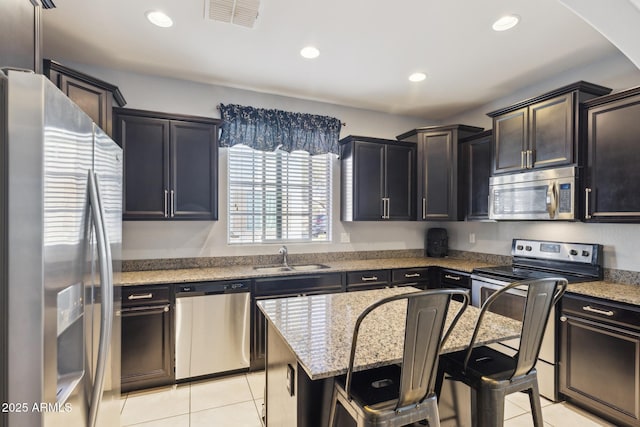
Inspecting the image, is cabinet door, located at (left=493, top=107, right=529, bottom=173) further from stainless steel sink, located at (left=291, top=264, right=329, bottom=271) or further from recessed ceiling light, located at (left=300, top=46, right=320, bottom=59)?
stainless steel sink, located at (left=291, top=264, right=329, bottom=271)

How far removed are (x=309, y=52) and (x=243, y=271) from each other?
81.5 inches

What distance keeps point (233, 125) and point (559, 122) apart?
3.02m

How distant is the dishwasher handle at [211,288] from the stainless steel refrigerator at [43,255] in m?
1.65

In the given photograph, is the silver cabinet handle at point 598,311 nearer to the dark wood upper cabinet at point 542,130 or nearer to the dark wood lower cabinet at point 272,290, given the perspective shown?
the dark wood upper cabinet at point 542,130

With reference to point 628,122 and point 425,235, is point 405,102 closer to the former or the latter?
point 425,235

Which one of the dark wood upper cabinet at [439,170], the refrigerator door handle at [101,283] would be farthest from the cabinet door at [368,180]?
the refrigerator door handle at [101,283]

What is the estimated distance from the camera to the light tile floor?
229cm

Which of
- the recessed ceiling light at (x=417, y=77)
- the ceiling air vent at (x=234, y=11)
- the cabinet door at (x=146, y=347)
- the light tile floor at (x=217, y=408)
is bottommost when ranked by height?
the light tile floor at (x=217, y=408)

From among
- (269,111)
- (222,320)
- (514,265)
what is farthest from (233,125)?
(514,265)

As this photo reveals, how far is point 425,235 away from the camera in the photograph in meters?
4.48

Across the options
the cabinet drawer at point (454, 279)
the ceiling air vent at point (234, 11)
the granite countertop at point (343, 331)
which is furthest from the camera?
the cabinet drawer at point (454, 279)

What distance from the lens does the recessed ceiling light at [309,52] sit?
2637 mm

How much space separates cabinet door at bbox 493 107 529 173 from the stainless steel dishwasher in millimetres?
2742

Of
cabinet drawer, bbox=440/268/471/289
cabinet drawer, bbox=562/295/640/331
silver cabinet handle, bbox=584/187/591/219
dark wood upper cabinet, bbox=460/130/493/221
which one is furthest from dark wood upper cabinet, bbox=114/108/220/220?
silver cabinet handle, bbox=584/187/591/219
